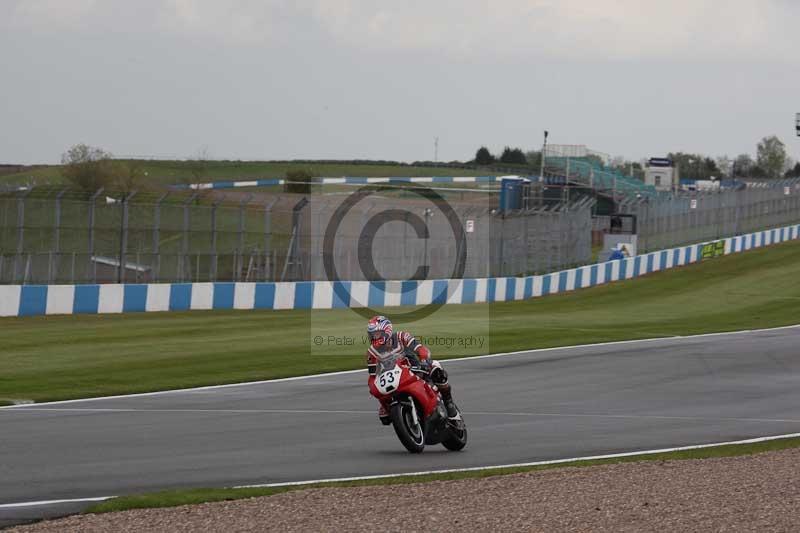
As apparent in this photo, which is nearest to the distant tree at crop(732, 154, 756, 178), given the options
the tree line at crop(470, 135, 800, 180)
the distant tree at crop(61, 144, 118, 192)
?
the tree line at crop(470, 135, 800, 180)

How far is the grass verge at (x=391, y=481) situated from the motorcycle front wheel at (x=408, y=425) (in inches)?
52.1

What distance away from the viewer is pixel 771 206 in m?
56.8

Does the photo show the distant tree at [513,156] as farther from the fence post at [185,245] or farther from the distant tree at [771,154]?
the fence post at [185,245]

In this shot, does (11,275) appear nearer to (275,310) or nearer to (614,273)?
(275,310)

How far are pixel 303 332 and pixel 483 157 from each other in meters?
97.8

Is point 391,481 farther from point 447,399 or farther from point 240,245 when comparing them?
point 240,245

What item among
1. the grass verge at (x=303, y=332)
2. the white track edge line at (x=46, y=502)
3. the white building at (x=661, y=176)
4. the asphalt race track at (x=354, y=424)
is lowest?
the grass verge at (x=303, y=332)

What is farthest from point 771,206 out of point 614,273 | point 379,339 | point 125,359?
point 379,339

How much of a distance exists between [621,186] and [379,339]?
57.7m

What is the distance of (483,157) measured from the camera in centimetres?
12288

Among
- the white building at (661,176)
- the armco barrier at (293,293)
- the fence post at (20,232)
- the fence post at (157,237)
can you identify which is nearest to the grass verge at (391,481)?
the armco barrier at (293,293)

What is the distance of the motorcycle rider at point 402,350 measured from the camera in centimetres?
1214

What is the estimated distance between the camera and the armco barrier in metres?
28.2

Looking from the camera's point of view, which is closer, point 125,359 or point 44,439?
point 44,439
